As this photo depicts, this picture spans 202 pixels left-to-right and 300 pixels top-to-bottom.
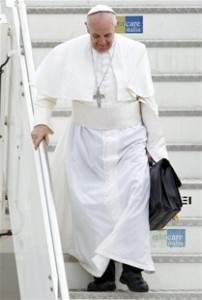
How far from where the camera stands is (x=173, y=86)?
5684 mm

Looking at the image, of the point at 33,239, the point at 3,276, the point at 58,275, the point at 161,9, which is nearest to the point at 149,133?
the point at 33,239

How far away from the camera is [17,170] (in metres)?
4.51

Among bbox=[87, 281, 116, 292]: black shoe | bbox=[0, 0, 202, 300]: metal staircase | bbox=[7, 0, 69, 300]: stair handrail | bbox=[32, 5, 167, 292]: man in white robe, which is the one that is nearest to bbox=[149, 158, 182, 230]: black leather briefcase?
bbox=[32, 5, 167, 292]: man in white robe

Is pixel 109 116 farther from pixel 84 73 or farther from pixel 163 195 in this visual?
pixel 163 195

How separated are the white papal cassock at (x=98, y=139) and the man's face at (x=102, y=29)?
120mm

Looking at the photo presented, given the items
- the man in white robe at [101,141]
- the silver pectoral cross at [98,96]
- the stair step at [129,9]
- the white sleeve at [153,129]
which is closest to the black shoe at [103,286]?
the man in white robe at [101,141]

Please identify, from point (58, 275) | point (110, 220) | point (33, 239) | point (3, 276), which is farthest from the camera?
point (3, 276)

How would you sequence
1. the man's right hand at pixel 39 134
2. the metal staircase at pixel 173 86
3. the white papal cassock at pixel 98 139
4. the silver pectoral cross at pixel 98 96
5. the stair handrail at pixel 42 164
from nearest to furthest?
1. the stair handrail at pixel 42 164
2. the man's right hand at pixel 39 134
3. the white papal cassock at pixel 98 139
4. the silver pectoral cross at pixel 98 96
5. the metal staircase at pixel 173 86

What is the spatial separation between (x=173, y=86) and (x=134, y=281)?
1813 millimetres

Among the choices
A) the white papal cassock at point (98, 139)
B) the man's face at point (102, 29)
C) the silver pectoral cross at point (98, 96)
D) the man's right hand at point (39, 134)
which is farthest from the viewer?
the silver pectoral cross at point (98, 96)

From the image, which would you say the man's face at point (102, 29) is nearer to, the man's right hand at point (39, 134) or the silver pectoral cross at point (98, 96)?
the silver pectoral cross at point (98, 96)

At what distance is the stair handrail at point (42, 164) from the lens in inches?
136

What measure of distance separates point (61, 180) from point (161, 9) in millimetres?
1986

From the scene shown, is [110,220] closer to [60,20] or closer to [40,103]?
[40,103]
